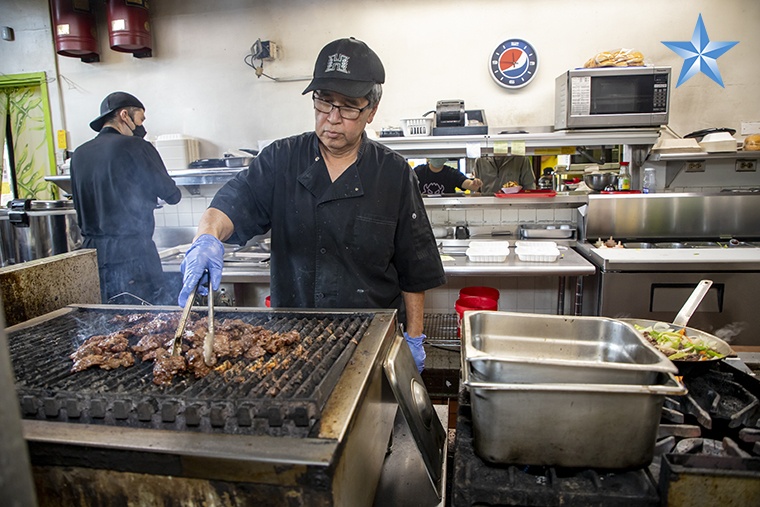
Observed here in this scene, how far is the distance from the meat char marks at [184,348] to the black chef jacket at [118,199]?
2.17 m

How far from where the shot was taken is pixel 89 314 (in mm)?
1773

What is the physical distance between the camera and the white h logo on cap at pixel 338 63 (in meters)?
1.88

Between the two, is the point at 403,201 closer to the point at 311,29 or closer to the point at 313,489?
the point at 313,489

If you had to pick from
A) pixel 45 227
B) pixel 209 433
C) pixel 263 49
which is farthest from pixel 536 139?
pixel 45 227

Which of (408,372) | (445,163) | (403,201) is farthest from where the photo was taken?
(445,163)

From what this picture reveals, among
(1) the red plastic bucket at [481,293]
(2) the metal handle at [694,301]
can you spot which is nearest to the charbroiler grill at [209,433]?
(2) the metal handle at [694,301]

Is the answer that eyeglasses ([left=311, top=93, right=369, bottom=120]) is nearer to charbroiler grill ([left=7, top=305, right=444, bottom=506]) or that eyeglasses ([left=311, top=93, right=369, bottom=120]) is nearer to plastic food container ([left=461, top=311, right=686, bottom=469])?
charbroiler grill ([left=7, top=305, right=444, bottom=506])

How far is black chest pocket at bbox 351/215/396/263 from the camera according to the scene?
82.4 inches

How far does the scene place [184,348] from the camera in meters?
1.37

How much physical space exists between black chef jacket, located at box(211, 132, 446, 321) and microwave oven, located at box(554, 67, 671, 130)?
2.30m

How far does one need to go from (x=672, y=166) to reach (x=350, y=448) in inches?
173

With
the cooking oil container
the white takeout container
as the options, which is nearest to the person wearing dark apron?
the cooking oil container

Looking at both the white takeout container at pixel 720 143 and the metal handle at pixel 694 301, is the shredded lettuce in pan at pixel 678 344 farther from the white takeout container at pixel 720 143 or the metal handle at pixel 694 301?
the white takeout container at pixel 720 143

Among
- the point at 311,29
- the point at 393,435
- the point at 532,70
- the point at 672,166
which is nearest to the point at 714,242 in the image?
the point at 672,166
